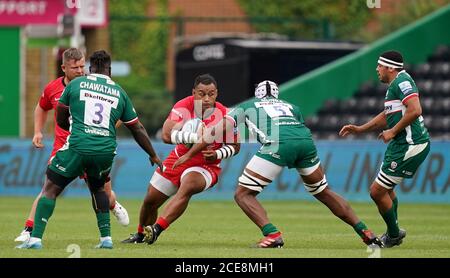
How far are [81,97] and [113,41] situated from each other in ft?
94.6

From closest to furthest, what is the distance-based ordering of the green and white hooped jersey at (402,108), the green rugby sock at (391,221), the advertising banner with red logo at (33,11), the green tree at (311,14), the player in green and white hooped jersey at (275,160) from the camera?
the player in green and white hooped jersey at (275,160), the green and white hooped jersey at (402,108), the green rugby sock at (391,221), the advertising banner with red logo at (33,11), the green tree at (311,14)

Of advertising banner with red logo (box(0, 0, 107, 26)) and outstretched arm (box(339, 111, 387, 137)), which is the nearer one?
outstretched arm (box(339, 111, 387, 137))

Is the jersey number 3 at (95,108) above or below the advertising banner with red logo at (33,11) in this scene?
above

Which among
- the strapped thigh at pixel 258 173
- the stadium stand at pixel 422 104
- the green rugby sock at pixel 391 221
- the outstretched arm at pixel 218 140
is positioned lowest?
the stadium stand at pixel 422 104

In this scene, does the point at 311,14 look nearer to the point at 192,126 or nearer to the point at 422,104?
the point at 422,104

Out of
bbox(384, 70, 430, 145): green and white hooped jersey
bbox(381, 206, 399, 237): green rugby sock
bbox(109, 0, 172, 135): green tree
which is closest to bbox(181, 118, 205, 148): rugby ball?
bbox(384, 70, 430, 145): green and white hooped jersey

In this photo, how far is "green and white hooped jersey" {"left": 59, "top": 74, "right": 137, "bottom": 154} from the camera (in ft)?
45.5

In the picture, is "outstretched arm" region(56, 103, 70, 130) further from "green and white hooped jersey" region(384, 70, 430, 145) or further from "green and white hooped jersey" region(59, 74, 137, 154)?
"green and white hooped jersey" region(384, 70, 430, 145)

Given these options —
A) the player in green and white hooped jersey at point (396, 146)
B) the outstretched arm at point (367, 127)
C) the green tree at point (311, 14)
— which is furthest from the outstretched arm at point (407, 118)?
the green tree at point (311, 14)

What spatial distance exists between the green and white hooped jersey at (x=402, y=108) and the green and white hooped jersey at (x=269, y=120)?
3.68 feet

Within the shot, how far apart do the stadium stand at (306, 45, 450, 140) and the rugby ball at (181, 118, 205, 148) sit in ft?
50.6

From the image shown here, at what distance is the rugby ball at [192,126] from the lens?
14922 mm

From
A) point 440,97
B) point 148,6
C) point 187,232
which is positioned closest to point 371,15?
point 148,6

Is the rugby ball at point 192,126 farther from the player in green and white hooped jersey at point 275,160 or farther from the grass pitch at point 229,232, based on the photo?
the grass pitch at point 229,232
